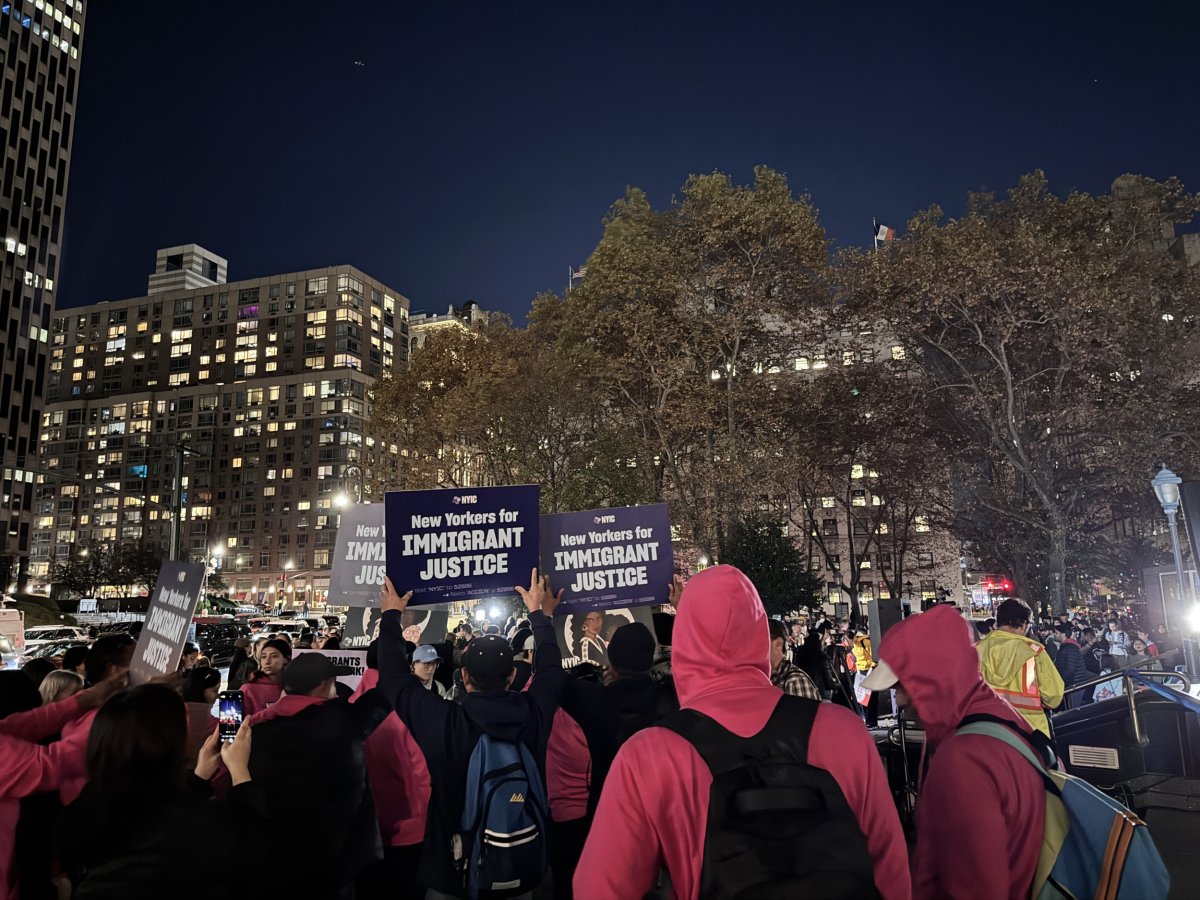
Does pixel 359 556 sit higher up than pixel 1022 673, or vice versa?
pixel 359 556

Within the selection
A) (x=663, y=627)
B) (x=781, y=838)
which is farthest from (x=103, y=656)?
(x=663, y=627)

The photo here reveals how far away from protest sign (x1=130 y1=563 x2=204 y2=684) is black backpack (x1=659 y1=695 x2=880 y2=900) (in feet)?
12.7

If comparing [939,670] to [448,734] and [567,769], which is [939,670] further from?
[567,769]

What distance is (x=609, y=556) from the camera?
6.45 meters

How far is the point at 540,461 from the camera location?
30.5 metres

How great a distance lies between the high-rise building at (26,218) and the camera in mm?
78438

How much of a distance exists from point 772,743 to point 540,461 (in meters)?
28.7

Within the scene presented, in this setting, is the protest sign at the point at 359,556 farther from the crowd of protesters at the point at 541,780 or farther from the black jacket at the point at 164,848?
the black jacket at the point at 164,848

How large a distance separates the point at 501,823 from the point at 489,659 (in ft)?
2.38

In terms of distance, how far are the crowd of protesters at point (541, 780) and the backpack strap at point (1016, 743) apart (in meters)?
0.03

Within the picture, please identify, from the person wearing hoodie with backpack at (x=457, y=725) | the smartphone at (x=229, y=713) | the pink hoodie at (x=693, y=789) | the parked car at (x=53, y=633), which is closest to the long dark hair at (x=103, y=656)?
the smartphone at (x=229, y=713)

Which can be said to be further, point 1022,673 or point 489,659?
point 1022,673

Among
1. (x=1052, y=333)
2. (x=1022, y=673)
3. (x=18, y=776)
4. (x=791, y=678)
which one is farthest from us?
(x=1052, y=333)

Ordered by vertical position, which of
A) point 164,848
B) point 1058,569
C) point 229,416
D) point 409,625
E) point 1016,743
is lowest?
point 164,848
